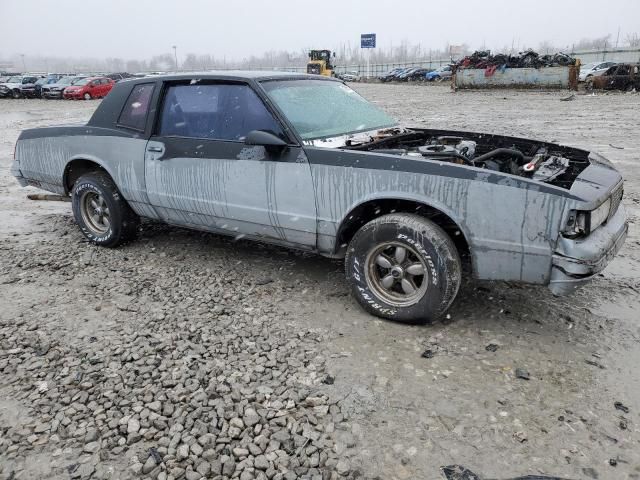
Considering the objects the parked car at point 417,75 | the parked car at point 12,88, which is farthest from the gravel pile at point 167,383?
the parked car at point 417,75

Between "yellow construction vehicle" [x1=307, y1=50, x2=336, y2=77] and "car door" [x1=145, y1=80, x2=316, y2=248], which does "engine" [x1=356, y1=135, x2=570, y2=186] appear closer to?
"car door" [x1=145, y1=80, x2=316, y2=248]

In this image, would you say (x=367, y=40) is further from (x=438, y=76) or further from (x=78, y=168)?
(x=78, y=168)

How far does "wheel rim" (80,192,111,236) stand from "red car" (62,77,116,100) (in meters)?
26.9

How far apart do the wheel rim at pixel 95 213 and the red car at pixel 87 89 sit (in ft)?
88.2

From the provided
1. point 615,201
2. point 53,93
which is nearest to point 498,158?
point 615,201

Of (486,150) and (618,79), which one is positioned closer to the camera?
(486,150)

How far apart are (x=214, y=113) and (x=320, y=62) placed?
39.4 meters

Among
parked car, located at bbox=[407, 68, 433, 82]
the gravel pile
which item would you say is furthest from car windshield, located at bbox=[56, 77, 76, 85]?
the gravel pile

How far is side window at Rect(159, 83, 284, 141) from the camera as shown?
12.6 feet

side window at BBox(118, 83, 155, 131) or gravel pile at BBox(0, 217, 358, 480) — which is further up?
side window at BBox(118, 83, 155, 131)

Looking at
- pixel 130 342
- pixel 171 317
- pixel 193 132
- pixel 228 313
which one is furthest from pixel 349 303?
pixel 193 132

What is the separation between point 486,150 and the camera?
4293mm

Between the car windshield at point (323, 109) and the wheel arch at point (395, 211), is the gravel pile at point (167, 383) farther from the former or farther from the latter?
the car windshield at point (323, 109)

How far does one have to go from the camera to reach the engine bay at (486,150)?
136 inches
